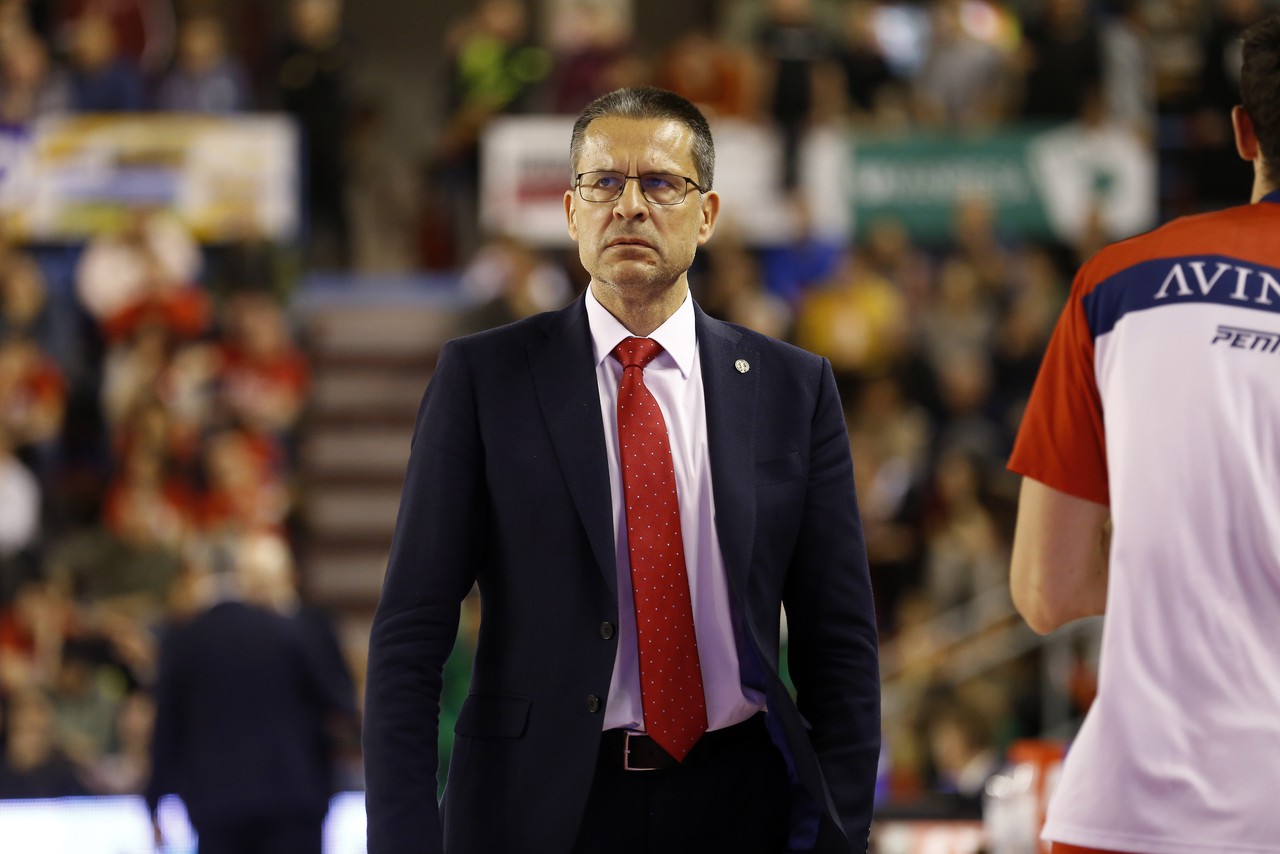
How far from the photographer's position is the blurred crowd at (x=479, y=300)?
10.5 metres

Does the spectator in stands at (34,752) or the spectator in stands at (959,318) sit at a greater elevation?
the spectator in stands at (959,318)

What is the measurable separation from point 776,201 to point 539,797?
1116 centimetres

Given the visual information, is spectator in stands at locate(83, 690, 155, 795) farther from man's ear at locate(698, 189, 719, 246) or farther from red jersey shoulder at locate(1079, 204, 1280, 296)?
red jersey shoulder at locate(1079, 204, 1280, 296)

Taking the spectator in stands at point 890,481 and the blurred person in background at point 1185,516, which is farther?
the spectator in stands at point 890,481

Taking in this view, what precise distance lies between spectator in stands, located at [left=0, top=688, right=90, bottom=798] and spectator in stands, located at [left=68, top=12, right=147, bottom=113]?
5.45 meters

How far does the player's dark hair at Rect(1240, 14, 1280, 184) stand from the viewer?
2693 millimetres

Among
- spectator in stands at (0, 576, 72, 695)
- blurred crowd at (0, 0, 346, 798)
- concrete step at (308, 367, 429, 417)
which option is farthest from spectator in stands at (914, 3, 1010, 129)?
spectator in stands at (0, 576, 72, 695)

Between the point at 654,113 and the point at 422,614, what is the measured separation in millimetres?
838

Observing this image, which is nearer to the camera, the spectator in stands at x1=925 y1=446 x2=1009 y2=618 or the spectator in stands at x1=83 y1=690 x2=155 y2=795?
the spectator in stands at x1=83 y1=690 x2=155 y2=795

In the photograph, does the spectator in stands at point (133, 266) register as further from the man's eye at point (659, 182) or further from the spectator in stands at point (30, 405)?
the man's eye at point (659, 182)

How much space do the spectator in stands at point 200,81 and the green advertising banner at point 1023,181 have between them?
4580mm

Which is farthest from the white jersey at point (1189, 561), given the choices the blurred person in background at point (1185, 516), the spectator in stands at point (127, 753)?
the spectator in stands at point (127, 753)

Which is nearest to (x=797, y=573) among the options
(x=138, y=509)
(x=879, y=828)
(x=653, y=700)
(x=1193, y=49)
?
(x=653, y=700)

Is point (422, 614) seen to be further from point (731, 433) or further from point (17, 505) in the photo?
point (17, 505)
